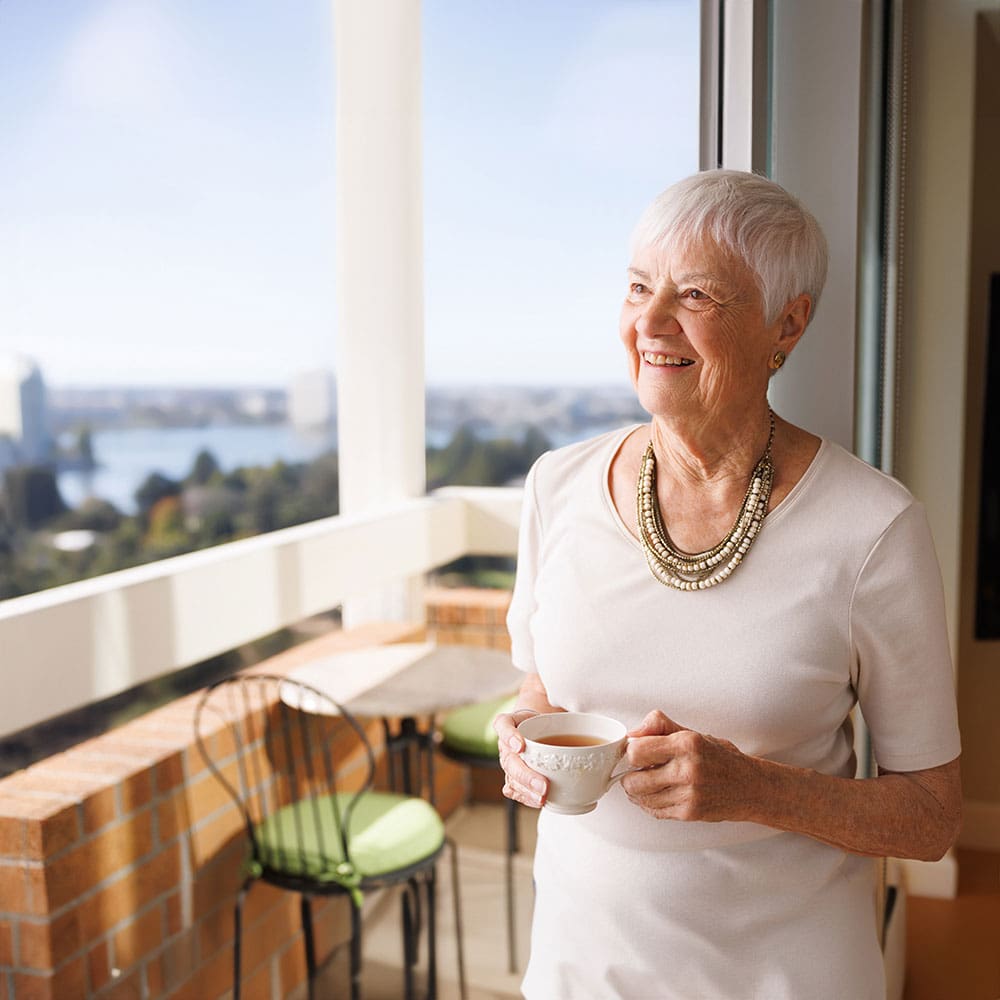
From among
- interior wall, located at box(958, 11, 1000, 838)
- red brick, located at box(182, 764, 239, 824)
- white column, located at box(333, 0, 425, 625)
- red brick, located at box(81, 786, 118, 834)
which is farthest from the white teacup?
interior wall, located at box(958, 11, 1000, 838)

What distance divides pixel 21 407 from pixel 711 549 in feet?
7.15

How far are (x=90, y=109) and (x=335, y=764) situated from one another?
197 centimetres

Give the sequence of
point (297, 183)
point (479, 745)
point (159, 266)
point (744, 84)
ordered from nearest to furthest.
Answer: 1. point (744, 84)
2. point (479, 745)
3. point (159, 266)
4. point (297, 183)

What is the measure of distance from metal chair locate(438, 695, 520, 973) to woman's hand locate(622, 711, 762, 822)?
1.94m

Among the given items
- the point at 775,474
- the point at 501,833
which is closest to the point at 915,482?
the point at 501,833

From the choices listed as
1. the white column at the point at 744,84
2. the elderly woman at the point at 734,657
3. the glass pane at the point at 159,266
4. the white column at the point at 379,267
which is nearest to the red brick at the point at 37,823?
the glass pane at the point at 159,266

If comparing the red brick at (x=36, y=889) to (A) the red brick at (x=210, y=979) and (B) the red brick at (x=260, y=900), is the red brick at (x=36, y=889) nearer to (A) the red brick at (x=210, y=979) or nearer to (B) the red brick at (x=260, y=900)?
(A) the red brick at (x=210, y=979)

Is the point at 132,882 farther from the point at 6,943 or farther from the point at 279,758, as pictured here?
the point at 279,758

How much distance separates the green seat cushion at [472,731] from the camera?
2.89 m

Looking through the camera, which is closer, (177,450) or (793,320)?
(793,320)

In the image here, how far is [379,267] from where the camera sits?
3.67 meters

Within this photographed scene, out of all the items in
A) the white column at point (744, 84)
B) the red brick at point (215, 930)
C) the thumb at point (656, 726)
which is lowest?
the red brick at point (215, 930)

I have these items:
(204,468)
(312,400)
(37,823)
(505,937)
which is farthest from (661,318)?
(204,468)

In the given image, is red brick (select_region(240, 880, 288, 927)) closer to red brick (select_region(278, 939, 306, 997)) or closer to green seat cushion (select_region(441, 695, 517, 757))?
red brick (select_region(278, 939, 306, 997))
